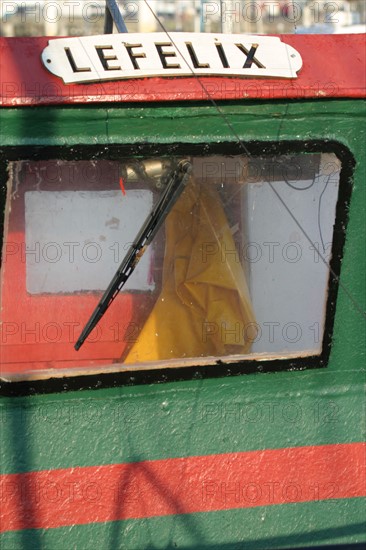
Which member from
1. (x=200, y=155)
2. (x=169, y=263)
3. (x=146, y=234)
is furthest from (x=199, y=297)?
(x=200, y=155)

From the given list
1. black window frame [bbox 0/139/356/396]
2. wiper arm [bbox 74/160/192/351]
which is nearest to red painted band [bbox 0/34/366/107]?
black window frame [bbox 0/139/356/396]

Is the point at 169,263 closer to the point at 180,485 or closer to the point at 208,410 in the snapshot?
the point at 208,410

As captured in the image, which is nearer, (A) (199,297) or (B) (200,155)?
(B) (200,155)

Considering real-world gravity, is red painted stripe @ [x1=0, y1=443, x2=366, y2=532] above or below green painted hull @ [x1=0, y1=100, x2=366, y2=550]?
below

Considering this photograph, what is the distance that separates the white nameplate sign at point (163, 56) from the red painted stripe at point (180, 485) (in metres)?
1.31

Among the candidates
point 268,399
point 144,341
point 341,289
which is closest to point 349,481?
point 268,399

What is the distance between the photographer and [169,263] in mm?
2799

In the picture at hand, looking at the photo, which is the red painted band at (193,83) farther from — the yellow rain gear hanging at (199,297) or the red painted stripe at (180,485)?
the red painted stripe at (180,485)

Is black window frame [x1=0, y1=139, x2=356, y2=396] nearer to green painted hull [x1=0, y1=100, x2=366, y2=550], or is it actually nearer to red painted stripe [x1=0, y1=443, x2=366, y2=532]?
green painted hull [x1=0, y1=100, x2=366, y2=550]

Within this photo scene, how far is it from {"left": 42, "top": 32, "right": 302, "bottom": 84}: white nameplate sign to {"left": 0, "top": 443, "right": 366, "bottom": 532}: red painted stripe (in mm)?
1307

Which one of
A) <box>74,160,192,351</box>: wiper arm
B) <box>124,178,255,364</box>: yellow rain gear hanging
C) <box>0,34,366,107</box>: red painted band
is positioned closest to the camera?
<box>0,34,366,107</box>: red painted band

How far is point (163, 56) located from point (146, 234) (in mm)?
572

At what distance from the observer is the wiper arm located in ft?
8.70

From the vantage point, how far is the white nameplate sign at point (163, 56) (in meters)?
2.51
